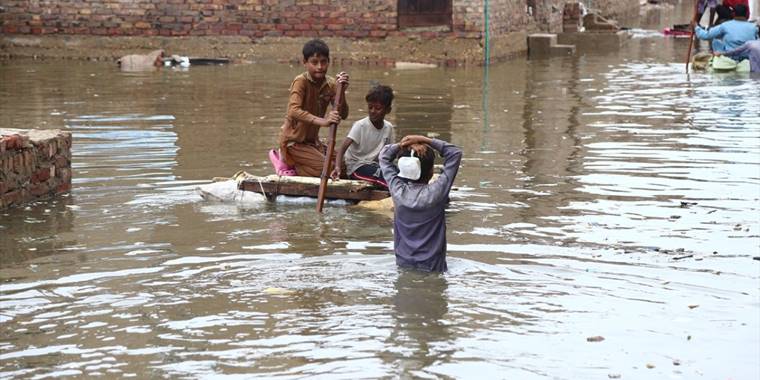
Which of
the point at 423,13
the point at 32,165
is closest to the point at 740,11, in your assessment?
the point at 423,13

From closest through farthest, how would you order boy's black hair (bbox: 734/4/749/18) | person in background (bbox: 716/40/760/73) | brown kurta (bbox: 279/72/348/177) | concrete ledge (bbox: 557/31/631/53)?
brown kurta (bbox: 279/72/348/177) < person in background (bbox: 716/40/760/73) < boy's black hair (bbox: 734/4/749/18) < concrete ledge (bbox: 557/31/631/53)

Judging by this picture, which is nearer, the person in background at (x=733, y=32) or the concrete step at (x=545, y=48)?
the person in background at (x=733, y=32)

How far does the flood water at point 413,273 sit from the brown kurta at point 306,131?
2.05 ft

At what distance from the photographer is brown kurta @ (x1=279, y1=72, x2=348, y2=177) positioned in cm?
980

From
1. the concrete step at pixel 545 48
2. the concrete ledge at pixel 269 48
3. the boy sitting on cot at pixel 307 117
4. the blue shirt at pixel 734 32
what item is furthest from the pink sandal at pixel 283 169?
the concrete step at pixel 545 48

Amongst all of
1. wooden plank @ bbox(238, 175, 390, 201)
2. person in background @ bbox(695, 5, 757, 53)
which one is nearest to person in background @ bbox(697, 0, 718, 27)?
person in background @ bbox(695, 5, 757, 53)

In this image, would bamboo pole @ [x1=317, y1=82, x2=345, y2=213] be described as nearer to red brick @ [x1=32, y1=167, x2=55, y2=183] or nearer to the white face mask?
the white face mask

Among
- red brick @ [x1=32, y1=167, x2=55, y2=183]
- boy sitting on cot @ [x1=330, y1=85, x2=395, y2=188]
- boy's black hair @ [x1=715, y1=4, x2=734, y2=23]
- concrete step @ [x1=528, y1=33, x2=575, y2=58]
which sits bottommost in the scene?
red brick @ [x1=32, y1=167, x2=55, y2=183]

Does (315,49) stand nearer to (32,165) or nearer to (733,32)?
(32,165)

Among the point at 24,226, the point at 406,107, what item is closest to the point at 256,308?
the point at 24,226

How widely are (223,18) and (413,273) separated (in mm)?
16883

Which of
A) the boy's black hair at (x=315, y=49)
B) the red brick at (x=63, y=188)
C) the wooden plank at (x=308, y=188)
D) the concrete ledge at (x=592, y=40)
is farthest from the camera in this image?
the concrete ledge at (x=592, y=40)

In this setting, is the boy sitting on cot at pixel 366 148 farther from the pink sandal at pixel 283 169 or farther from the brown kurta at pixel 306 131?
the pink sandal at pixel 283 169

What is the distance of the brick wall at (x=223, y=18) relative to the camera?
2256cm
